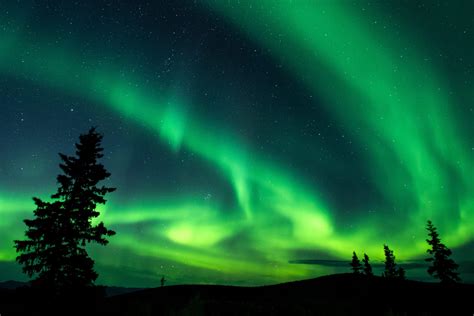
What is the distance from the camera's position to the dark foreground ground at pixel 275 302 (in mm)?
8500

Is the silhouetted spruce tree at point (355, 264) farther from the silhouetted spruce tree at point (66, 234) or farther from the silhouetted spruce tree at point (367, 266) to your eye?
the silhouetted spruce tree at point (66, 234)

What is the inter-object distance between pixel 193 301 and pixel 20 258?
678 inches

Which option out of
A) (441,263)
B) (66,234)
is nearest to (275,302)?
(66,234)

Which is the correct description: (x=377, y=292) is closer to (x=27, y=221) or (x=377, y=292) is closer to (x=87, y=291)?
(x=87, y=291)

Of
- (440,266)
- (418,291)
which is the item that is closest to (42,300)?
(418,291)

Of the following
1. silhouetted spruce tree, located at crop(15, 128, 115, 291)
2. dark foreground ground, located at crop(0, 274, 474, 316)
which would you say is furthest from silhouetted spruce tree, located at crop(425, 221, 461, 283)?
silhouetted spruce tree, located at crop(15, 128, 115, 291)

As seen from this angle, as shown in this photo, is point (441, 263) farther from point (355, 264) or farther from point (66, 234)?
point (66, 234)

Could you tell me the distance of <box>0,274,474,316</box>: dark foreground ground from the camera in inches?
335

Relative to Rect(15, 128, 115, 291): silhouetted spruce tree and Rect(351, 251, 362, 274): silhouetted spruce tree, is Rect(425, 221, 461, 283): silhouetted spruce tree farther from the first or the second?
Rect(15, 128, 115, 291): silhouetted spruce tree

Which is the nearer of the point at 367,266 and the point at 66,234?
the point at 66,234

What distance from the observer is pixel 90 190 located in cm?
2084

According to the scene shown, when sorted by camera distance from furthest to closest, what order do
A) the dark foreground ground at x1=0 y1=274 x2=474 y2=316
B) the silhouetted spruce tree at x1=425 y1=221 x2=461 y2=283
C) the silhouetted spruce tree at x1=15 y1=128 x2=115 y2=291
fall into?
the silhouetted spruce tree at x1=425 y1=221 x2=461 y2=283
the silhouetted spruce tree at x1=15 y1=128 x2=115 y2=291
the dark foreground ground at x1=0 y1=274 x2=474 y2=316

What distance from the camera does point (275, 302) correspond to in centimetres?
1633

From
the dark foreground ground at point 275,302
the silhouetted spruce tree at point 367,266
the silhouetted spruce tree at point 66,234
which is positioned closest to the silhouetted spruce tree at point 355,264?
the silhouetted spruce tree at point 367,266
